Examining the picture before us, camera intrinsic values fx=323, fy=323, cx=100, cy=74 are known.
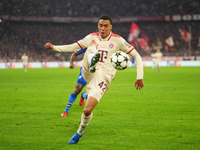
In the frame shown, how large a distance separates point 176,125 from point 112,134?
1624mm

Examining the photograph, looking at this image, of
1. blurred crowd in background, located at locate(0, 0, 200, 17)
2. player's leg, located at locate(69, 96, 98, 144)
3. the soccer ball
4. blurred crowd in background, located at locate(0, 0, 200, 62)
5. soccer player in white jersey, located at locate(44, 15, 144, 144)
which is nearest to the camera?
player's leg, located at locate(69, 96, 98, 144)

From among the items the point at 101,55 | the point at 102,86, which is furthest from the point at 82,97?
the point at 102,86

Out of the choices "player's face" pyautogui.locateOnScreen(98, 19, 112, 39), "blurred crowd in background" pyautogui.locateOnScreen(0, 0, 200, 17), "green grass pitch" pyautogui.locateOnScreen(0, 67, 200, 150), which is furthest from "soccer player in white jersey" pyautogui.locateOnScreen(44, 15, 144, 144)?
"blurred crowd in background" pyautogui.locateOnScreen(0, 0, 200, 17)

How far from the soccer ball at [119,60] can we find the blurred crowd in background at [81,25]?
41.3 m

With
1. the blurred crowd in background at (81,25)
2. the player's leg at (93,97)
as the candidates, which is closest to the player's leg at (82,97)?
the player's leg at (93,97)

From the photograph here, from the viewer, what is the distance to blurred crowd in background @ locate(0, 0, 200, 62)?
49312 millimetres

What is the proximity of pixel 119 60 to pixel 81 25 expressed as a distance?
53.5 m

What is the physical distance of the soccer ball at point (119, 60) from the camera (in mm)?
5395

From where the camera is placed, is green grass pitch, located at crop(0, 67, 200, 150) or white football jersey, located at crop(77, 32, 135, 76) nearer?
green grass pitch, located at crop(0, 67, 200, 150)

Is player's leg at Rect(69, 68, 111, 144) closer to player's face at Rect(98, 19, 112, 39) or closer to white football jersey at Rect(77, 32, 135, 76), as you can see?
white football jersey at Rect(77, 32, 135, 76)

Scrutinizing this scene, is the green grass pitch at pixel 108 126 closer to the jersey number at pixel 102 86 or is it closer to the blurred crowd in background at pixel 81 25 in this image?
the jersey number at pixel 102 86

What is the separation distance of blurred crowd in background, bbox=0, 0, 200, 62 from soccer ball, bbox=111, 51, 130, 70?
41.3 meters

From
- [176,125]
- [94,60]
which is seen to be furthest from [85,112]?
[176,125]

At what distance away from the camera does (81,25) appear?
5806 centimetres
